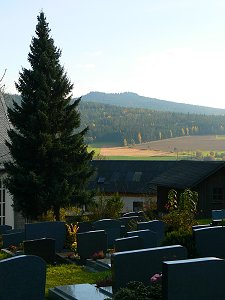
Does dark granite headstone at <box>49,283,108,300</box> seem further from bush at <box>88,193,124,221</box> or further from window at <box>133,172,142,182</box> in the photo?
window at <box>133,172,142,182</box>

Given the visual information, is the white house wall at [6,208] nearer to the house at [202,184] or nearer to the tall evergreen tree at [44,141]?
the tall evergreen tree at [44,141]

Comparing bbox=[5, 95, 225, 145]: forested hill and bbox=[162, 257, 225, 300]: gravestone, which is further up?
bbox=[5, 95, 225, 145]: forested hill

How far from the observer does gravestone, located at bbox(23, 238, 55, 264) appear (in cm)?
1856

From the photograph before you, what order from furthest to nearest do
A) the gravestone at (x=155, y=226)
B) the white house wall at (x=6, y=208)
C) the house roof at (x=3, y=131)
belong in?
1. the house roof at (x=3, y=131)
2. the white house wall at (x=6, y=208)
3. the gravestone at (x=155, y=226)

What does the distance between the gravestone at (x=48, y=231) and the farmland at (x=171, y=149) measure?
342 feet

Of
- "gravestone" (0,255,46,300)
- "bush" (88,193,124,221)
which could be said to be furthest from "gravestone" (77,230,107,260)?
"bush" (88,193,124,221)

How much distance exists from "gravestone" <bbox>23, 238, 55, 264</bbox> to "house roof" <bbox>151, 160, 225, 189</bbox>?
2156 centimetres

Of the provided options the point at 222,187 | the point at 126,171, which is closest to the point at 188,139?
the point at 126,171

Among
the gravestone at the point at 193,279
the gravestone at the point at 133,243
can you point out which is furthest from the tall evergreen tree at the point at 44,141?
the gravestone at the point at 193,279

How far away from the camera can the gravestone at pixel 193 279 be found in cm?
1072

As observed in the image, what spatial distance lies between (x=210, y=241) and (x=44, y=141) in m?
15.2

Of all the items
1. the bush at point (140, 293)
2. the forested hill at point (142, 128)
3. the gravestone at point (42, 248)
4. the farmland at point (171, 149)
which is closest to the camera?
the bush at point (140, 293)

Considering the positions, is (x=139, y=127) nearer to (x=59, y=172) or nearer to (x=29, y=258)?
(x=59, y=172)

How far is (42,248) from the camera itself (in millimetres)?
18797
